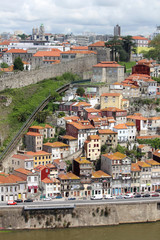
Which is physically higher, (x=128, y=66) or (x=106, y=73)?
(x=106, y=73)

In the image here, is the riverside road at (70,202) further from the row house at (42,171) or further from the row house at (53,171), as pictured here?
the row house at (53,171)

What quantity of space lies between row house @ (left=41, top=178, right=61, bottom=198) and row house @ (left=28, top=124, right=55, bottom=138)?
6319 mm

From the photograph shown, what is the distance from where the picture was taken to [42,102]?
51.4 m

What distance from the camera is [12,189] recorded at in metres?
38.8

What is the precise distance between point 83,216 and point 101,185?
3.80 m

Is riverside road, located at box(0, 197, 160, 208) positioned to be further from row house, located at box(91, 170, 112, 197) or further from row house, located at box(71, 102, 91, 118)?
row house, located at box(71, 102, 91, 118)

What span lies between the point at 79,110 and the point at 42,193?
11.3 meters

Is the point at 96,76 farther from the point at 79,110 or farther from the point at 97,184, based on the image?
the point at 97,184

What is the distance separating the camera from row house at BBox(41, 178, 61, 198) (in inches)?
1559

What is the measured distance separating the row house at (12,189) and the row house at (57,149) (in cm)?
452

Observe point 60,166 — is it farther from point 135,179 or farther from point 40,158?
point 135,179

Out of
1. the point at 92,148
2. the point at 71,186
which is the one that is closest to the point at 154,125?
the point at 92,148

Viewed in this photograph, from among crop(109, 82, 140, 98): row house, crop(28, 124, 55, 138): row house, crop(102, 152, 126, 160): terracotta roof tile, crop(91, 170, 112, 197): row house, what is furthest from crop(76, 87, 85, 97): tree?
crop(91, 170, 112, 197): row house

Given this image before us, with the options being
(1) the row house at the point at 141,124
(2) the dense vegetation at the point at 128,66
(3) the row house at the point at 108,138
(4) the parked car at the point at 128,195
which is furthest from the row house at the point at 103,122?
(2) the dense vegetation at the point at 128,66
